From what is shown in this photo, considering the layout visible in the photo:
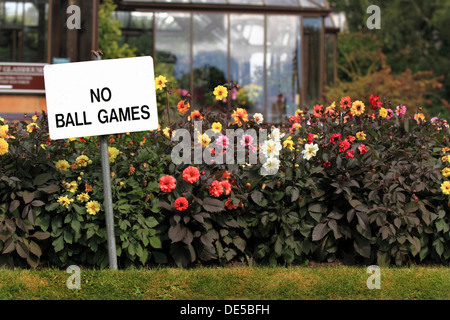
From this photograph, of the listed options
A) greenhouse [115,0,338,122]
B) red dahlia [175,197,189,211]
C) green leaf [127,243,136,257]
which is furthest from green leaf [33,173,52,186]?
greenhouse [115,0,338,122]

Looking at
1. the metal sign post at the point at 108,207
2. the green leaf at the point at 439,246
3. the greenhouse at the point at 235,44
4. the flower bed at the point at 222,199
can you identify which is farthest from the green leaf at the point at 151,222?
the greenhouse at the point at 235,44

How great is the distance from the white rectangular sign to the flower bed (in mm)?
485

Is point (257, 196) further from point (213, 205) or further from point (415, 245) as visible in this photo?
point (415, 245)

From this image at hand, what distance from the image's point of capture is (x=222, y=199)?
4.24m

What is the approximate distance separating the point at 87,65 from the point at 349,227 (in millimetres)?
2191

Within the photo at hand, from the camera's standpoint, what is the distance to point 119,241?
13.5ft

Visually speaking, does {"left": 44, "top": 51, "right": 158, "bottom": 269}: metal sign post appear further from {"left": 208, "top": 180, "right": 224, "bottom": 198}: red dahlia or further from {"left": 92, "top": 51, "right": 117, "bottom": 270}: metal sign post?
{"left": 208, "top": 180, "right": 224, "bottom": 198}: red dahlia

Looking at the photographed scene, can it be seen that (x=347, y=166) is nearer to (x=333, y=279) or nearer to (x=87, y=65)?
(x=333, y=279)

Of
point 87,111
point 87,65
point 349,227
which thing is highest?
point 87,65

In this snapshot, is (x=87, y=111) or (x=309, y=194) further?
(x=309, y=194)

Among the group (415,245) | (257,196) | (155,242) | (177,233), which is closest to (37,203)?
(155,242)

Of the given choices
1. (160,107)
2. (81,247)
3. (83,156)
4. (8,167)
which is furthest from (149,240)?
(160,107)

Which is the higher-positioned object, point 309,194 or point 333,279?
point 309,194

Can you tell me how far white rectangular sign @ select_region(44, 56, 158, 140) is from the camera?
3.79 m
